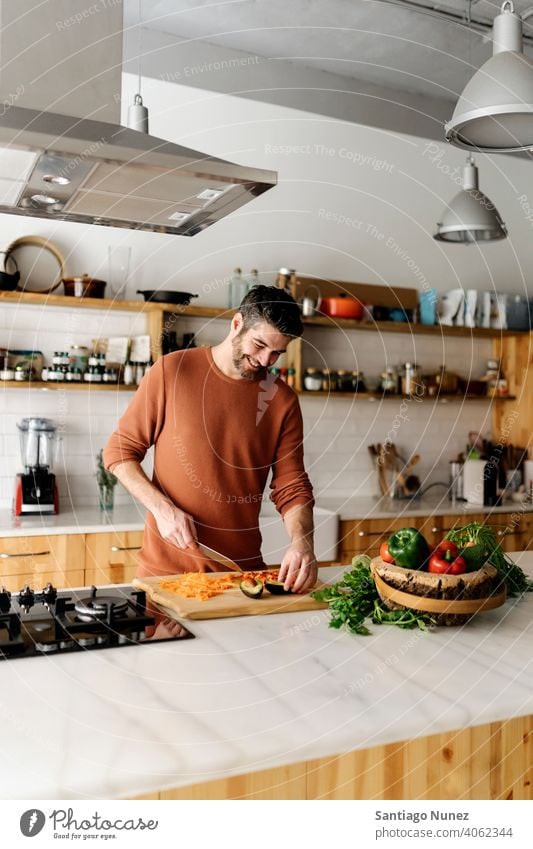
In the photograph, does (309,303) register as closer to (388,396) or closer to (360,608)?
(388,396)

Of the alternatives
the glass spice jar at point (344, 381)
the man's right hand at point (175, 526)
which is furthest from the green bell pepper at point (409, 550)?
the glass spice jar at point (344, 381)

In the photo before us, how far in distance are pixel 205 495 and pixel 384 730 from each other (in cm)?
127

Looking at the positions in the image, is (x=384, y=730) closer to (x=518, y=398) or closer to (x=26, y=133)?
(x=26, y=133)

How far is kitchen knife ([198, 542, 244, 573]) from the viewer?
229 centimetres

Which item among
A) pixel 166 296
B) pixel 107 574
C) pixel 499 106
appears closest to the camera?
pixel 499 106

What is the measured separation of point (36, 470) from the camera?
3.61m

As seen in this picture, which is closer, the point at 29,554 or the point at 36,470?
the point at 29,554

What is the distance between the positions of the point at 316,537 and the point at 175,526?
1.71 metres

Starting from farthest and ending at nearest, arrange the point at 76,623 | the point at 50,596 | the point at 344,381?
the point at 344,381, the point at 50,596, the point at 76,623

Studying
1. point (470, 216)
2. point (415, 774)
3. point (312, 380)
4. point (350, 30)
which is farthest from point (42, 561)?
point (350, 30)

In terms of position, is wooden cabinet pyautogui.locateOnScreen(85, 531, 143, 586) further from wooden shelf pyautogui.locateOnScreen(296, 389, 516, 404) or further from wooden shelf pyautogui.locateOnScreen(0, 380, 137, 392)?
wooden shelf pyautogui.locateOnScreen(296, 389, 516, 404)

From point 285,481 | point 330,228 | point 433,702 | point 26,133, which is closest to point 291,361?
point 330,228

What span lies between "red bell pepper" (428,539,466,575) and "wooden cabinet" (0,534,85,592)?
1974 millimetres

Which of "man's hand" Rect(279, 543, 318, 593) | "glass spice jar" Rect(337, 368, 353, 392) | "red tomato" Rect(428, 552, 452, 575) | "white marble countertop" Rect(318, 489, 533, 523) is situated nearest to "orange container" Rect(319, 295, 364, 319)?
"glass spice jar" Rect(337, 368, 353, 392)
